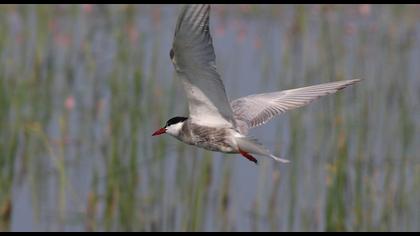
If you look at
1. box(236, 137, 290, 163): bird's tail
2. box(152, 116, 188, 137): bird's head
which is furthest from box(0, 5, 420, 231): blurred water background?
box(236, 137, 290, 163): bird's tail

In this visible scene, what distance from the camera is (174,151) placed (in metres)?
6.67

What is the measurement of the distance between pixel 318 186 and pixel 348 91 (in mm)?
858

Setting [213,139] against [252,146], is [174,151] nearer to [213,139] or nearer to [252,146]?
[213,139]

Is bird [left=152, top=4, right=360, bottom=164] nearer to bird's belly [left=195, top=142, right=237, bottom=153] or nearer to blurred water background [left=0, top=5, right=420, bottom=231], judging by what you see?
bird's belly [left=195, top=142, right=237, bottom=153]

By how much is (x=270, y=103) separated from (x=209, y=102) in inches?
26.4

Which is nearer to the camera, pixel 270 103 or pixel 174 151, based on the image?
pixel 270 103

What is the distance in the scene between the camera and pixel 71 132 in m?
7.60

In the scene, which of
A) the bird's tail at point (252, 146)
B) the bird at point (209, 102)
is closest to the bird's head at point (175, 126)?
the bird at point (209, 102)

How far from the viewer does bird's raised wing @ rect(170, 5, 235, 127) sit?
389 centimetres

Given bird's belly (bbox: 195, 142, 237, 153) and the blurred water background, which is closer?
bird's belly (bbox: 195, 142, 237, 153)

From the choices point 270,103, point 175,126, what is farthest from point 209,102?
point 270,103
